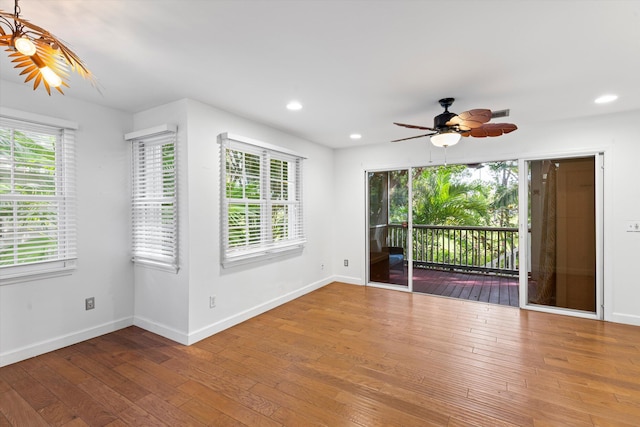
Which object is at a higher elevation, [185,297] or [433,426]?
[185,297]

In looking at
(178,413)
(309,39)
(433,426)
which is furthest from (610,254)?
(178,413)

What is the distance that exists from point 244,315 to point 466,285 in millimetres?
3917

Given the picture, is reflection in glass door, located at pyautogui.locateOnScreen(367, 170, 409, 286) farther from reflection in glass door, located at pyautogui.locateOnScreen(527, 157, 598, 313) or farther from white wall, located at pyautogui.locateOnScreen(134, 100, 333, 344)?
white wall, located at pyautogui.locateOnScreen(134, 100, 333, 344)

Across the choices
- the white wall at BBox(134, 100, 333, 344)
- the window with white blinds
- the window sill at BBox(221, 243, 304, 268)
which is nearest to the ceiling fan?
the white wall at BBox(134, 100, 333, 344)

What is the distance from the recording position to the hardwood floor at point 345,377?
78.0 inches

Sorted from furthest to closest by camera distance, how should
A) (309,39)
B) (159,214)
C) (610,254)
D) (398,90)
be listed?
(610,254), (159,214), (398,90), (309,39)

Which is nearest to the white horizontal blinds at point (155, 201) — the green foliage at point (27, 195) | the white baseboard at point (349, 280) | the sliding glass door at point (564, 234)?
the green foliage at point (27, 195)

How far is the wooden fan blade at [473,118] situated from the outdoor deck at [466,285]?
297cm

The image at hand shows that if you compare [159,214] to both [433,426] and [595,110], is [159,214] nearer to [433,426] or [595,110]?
[433,426]

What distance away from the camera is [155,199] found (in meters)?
3.26

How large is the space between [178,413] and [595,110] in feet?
16.6

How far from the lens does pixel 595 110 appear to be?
136 inches

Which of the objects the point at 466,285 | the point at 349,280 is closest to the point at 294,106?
the point at 349,280

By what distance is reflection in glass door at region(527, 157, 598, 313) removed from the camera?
3770 millimetres
